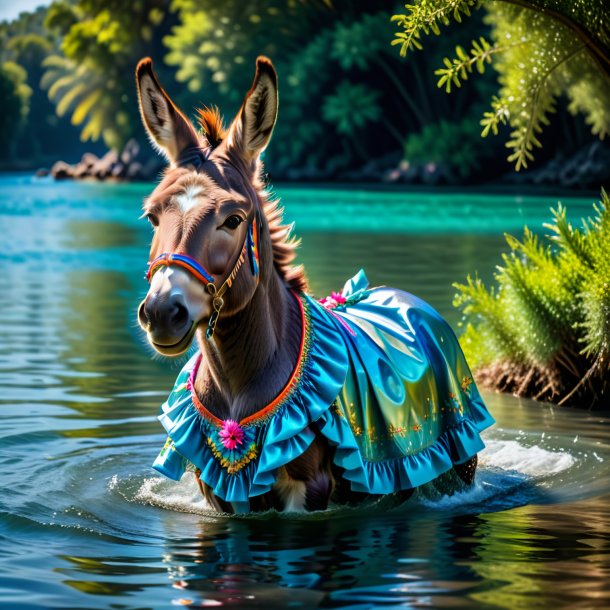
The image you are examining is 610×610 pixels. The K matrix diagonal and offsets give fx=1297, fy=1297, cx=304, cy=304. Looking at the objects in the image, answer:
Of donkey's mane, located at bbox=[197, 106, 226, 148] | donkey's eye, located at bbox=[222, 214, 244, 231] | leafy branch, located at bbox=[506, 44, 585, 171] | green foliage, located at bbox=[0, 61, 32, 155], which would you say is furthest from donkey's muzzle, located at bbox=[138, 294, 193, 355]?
green foliage, located at bbox=[0, 61, 32, 155]

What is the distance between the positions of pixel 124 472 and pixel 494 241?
749 inches

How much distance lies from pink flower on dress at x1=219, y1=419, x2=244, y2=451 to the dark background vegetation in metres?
41.7

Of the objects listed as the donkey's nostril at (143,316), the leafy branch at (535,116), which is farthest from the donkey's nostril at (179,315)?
the leafy branch at (535,116)

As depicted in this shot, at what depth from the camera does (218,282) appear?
5.48m

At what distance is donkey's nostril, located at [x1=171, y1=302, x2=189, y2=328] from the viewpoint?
16.8 ft

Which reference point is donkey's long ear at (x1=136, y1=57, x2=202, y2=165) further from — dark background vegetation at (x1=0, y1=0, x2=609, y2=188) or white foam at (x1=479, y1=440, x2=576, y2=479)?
dark background vegetation at (x1=0, y1=0, x2=609, y2=188)

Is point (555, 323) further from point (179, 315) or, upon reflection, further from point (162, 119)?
point (179, 315)

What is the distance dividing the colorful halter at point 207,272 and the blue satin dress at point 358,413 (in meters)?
0.53

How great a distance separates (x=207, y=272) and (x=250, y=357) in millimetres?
582

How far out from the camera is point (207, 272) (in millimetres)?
5398

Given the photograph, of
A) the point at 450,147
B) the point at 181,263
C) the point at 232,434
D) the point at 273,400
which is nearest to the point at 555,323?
the point at 273,400

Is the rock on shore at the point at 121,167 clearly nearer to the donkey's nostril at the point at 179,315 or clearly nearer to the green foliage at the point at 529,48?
the green foliage at the point at 529,48

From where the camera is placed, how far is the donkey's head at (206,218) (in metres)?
5.21

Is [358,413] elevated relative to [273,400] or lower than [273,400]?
lower
